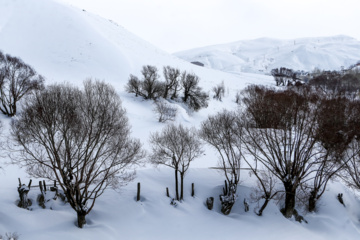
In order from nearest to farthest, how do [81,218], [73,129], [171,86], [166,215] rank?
1. [73,129]
2. [81,218]
3. [166,215]
4. [171,86]

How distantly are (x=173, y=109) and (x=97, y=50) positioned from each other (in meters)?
38.5

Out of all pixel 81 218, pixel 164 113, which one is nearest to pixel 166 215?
pixel 81 218

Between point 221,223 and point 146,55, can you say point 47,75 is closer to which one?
point 146,55

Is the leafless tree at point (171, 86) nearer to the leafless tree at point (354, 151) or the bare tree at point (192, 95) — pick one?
the bare tree at point (192, 95)

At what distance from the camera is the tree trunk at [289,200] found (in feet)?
53.1

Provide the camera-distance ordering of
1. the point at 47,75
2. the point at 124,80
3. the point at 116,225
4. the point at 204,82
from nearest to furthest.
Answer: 1. the point at 116,225
2. the point at 47,75
3. the point at 124,80
4. the point at 204,82

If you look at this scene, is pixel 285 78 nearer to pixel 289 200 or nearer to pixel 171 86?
pixel 171 86

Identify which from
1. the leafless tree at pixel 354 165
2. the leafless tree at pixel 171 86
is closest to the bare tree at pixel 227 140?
the leafless tree at pixel 354 165

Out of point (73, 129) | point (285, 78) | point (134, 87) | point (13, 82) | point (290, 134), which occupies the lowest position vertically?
point (290, 134)

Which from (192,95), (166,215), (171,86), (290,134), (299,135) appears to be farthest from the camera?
(192,95)

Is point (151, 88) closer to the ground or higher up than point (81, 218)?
higher up

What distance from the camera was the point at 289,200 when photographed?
55.1 feet

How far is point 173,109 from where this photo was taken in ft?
120

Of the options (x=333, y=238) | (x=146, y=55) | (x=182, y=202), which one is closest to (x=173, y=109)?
(x=182, y=202)
